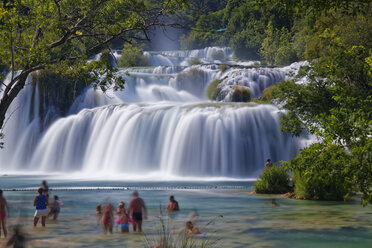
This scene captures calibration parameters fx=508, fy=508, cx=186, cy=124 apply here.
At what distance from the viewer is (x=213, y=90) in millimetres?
51406

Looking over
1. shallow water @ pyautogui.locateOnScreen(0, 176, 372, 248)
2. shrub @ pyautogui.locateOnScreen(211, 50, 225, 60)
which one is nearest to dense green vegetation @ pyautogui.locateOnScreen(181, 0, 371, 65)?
shrub @ pyautogui.locateOnScreen(211, 50, 225, 60)

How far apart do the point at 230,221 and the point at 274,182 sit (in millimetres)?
8465

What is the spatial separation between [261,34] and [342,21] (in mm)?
40924

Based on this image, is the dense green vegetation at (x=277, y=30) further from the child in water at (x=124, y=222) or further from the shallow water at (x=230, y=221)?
the child in water at (x=124, y=222)

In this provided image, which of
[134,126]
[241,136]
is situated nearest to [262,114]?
[241,136]

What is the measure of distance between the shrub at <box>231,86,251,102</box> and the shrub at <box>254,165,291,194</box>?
22.2 metres

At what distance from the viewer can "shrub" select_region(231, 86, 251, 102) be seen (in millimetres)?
47344

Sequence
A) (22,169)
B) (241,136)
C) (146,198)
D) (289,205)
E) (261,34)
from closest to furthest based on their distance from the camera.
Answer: (289,205), (146,198), (241,136), (22,169), (261,34)

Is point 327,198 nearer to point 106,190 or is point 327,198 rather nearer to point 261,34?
point 106,190

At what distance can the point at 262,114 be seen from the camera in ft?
→ 127

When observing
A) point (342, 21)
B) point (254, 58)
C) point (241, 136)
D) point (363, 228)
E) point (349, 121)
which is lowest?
point (363, 228)

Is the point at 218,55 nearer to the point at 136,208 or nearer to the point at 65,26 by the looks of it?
the point at 65,26

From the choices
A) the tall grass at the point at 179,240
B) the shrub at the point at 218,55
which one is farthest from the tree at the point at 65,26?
the shrub at the point at 218,55

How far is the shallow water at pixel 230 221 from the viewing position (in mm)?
13977
